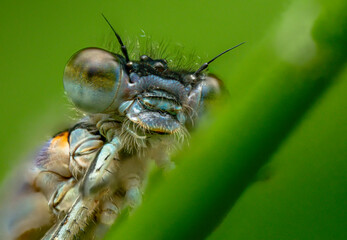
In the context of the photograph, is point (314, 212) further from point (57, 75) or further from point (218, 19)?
point (57, 75)

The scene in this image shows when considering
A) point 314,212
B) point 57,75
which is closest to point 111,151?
point 314,212

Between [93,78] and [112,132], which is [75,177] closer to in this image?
[112,132]

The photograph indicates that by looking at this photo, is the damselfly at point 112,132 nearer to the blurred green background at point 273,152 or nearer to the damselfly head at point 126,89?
the damselfly head at point 126,89

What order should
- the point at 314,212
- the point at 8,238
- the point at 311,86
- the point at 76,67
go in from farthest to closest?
the point at 8,238
the point at 76,67
the point at 314,212
the point at 311,86

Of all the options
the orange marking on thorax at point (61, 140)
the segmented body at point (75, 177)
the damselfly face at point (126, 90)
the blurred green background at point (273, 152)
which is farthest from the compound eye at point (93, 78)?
the blurred green background at point (273, 152)

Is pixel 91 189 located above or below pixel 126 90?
below

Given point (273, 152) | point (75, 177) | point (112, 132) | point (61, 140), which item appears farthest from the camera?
point (61, 140)

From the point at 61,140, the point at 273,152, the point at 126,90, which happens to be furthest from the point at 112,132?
the point at 273,152
